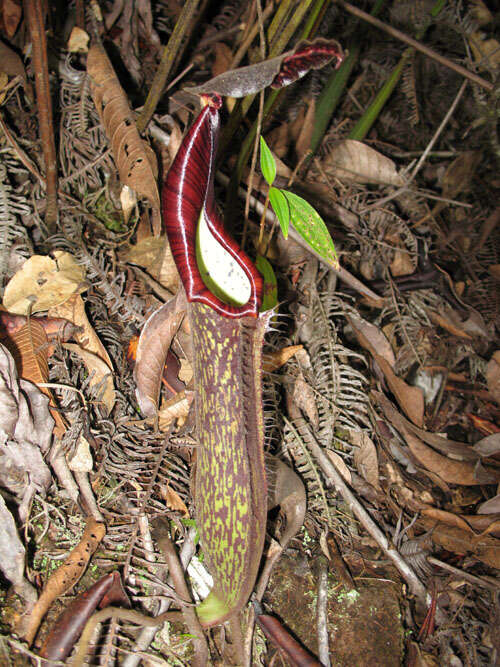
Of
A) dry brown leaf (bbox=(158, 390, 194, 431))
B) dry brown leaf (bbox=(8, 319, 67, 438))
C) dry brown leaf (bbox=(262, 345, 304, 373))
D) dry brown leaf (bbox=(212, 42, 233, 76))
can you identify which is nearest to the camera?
A: dry brown leaf (bbox=(8, 319, 67, 438))

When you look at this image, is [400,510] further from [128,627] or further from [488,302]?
[488,302]

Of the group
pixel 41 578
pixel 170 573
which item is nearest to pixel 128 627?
pixel 170 573

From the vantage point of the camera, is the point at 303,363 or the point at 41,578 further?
the point at 303,363

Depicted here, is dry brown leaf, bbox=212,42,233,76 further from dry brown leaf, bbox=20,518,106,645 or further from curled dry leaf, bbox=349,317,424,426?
dry brown leaf, bbox=20,518,106,645

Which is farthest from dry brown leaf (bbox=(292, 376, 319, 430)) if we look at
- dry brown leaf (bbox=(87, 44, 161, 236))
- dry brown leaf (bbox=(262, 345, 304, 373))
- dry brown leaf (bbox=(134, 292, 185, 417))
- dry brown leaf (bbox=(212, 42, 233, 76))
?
dry brown leaf (bbox=(212, 42, 233, 76))

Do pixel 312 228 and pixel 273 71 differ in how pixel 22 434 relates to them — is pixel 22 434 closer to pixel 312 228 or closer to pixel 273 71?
pixel 312 228
